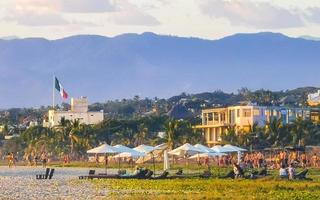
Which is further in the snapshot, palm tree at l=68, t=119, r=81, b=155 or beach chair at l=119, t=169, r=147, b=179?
palm tree at l=68, t=119, r=81, b=155

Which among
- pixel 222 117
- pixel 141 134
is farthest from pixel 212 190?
pixel 141 134

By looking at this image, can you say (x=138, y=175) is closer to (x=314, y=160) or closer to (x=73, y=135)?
(x=314, y=160)

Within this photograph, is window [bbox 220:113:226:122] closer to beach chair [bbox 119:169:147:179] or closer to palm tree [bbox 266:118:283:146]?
palm tree [bbox 266:118:283:146]

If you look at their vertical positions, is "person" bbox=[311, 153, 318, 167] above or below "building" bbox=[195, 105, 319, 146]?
below

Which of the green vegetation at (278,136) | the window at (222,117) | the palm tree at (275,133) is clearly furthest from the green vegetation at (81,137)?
the palm tree at (275,133)

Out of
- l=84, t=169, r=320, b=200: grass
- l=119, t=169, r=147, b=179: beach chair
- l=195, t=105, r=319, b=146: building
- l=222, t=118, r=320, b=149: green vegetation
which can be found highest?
l=195, t=105, r=319, b=146: building

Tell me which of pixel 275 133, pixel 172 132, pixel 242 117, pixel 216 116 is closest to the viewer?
pixel 275 133

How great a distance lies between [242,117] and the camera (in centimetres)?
12962

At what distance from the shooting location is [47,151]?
145 m

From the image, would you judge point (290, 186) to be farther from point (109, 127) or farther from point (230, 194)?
point (109, 127)

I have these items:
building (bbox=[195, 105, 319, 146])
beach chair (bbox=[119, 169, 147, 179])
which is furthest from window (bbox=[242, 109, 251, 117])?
beach chair (bbox=[119, 169, 147, 179])

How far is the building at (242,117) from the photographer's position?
12925 centimetres

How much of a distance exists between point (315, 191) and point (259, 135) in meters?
67.8

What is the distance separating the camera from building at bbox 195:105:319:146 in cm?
12925
